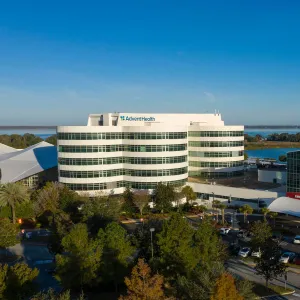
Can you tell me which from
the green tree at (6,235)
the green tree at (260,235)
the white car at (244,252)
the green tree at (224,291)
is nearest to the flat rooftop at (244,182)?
the white car at (244,252)

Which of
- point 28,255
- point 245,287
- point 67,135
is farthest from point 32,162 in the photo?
point 245,287

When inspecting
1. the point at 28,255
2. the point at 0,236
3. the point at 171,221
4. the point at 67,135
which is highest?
the point at 67,135

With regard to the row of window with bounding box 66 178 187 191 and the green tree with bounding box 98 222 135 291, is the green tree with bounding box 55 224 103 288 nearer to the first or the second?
the green tree with bounding box 98 222 135 291

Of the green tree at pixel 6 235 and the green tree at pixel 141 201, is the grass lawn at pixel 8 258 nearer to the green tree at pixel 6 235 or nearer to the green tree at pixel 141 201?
the green tree at pixel 6 235

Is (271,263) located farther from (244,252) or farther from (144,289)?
(144,289)

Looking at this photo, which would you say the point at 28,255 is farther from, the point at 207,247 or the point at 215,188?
the point at 215,188

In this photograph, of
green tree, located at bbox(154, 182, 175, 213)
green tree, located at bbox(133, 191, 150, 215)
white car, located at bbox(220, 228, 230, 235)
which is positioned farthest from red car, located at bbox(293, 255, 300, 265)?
green tree, located at bbox(133, 191, 150, 215)

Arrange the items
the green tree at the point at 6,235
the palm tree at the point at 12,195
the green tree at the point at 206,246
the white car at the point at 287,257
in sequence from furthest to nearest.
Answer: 1. the palm tree at the point at 12,195
2. the green tree at the point at 6,235
3. the white car at the point at 287,257
4. the green tree at the point at 206,246
